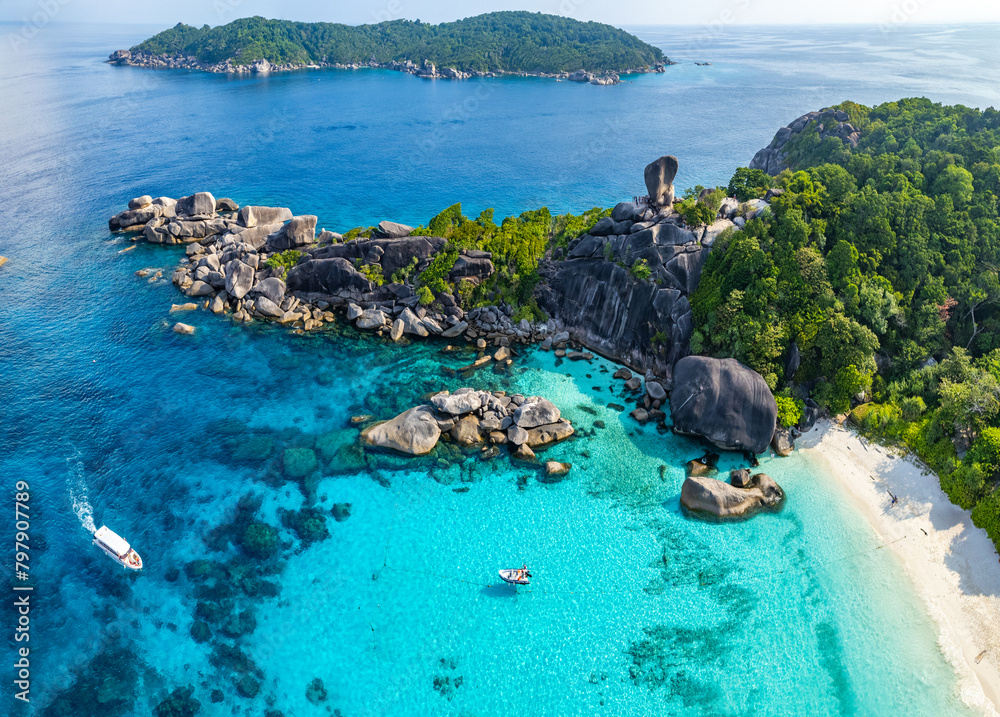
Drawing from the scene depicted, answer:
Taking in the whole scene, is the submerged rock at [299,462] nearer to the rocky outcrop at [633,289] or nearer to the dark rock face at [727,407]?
the rocky outcrop at [633,289]

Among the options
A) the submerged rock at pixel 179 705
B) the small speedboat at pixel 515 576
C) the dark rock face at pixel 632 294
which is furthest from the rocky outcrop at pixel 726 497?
the submerged rock at pixel 179 705

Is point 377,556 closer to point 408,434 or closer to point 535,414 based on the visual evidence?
point 408,434

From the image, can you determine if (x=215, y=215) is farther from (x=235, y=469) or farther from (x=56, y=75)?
(x=56, y=75)

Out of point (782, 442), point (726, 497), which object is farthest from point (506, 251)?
point (726, 497)

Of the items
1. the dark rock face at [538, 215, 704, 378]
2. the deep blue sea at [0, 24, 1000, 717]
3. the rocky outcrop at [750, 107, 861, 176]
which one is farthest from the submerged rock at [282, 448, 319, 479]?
the rocky outcrop at [750, 107, 861, 176]

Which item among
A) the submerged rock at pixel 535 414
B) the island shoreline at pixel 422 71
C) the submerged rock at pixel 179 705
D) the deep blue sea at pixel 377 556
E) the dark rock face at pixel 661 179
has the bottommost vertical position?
the submerged rock at pixel 179 705

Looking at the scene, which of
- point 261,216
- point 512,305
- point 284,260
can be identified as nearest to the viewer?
point 512,305

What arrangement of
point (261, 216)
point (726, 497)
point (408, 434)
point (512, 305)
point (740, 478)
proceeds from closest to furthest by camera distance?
point (726, 497)
point (740, 478)
point (408, 434)
point (512, 305)
point (261, 216)

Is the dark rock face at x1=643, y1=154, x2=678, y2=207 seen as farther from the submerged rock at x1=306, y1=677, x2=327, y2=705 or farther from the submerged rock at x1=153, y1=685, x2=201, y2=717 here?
the submerged rock at x1=153, y1=685, x2=201, y2=717
